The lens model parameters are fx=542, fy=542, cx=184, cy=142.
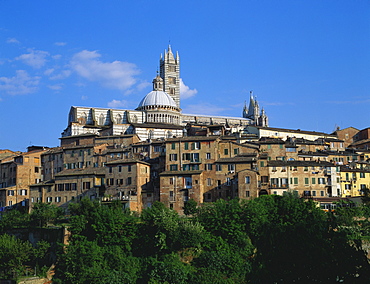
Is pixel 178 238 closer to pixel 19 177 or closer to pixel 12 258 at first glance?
pixel 12 258

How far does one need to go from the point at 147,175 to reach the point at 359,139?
2024 inches

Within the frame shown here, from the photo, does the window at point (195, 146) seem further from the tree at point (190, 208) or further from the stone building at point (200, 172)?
the tree at point (190, 208)

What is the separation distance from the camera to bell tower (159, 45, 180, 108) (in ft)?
504

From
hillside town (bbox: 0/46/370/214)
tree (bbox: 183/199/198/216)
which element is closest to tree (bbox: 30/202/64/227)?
hillside town (bbox: 0/46/370/214)

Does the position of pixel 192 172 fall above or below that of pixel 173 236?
above

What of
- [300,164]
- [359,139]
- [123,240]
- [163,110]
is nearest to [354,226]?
[300,164]

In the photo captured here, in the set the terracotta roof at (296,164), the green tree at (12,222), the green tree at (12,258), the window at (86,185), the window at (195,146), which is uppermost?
the window at (195,146)

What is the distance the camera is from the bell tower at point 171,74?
154m

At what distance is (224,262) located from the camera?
2002 inches

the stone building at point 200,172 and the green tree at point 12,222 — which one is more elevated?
the stone building at point 200,172

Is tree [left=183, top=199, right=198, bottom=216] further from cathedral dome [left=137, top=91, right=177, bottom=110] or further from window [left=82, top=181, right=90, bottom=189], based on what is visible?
cathedral dome [left=137, top=91, right=177, bottom=110]

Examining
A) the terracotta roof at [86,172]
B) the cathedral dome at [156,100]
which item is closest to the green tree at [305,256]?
the terracotta roof at [86,172]

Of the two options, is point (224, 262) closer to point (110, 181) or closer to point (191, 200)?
point (191, 200)

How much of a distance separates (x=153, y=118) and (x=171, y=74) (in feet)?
129
